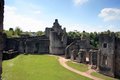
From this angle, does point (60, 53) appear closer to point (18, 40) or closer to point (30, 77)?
point (18, 40)

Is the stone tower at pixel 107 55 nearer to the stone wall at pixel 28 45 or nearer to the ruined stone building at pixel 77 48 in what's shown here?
the ruined stone building at pixel 77 48

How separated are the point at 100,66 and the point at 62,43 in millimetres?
19224

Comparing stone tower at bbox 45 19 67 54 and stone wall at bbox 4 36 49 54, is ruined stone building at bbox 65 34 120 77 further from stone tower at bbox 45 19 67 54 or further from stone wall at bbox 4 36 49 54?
stone wall at bbox 4 36 49 54

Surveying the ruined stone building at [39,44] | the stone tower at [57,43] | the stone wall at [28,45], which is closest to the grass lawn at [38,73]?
the stone tower at [57,43]

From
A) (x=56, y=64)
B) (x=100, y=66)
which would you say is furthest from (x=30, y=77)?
(x=100, y=66)

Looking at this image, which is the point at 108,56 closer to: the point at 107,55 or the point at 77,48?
the point at 107,55

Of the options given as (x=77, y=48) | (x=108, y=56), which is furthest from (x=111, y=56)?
(x=77, y=48)

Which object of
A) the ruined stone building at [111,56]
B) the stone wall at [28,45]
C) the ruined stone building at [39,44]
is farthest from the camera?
the stone wall at [28,45]

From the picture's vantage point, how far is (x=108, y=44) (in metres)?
31.5

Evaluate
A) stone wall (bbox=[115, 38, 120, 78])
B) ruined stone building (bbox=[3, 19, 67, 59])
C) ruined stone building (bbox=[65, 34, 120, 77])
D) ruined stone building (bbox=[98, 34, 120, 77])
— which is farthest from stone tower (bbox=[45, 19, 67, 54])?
stone wall (bbox=[115, 38, 120, 78])

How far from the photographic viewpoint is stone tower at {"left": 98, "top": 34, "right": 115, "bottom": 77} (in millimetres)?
30812

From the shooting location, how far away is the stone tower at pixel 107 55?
101ft

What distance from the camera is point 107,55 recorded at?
104 ft

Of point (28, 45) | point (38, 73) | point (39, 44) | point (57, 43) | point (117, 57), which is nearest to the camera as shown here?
point (38, 73)
